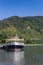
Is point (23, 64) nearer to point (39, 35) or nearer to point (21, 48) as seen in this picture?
point (21, 48)

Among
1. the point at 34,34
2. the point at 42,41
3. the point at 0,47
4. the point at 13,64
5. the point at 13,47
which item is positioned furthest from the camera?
the point at 34,34

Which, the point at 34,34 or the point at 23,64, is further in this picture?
the point at 34,34

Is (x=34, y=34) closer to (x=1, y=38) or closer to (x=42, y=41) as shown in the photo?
(x=42, y=41)

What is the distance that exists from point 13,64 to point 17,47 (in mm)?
45126

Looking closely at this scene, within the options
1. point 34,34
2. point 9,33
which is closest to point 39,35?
point 34,34

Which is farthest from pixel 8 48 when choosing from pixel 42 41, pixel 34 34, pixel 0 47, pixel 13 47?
pixel 34 34

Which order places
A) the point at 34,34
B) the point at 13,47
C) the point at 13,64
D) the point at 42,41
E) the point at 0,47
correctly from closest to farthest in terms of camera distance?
the point at 13,64
the point at 13,47
the point at 0,47
the point at 42,41
the point at 34,34

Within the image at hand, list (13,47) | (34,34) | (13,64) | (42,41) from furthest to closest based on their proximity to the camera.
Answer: (34,34) < (42,41) < (13,47) < (13,64)

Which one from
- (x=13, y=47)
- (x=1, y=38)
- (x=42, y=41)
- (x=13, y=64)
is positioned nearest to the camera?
(x=13, y=64)

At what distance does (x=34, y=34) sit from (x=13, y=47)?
99.0 meters

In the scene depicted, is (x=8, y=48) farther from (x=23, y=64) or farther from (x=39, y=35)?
(x=39, y=35)

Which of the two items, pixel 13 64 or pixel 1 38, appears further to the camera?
pixel 1 38

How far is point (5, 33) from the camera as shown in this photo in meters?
144

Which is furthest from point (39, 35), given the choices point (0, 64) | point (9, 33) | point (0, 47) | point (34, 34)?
point (0, 64)
